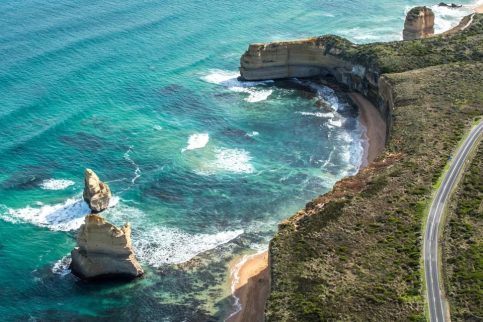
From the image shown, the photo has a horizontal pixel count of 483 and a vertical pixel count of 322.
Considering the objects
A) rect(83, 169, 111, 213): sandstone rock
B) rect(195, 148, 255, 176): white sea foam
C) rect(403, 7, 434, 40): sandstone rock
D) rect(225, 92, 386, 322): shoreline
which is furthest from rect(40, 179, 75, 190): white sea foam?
rect(403, 7, 434, 40): sandstone rock

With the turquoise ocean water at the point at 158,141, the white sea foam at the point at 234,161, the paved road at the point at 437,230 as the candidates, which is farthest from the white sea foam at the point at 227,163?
the paved road at the point at 437,230

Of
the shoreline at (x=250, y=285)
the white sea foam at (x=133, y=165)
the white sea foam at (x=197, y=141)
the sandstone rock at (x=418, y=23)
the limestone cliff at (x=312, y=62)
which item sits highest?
the sandstone rock at (x=418, y=23)

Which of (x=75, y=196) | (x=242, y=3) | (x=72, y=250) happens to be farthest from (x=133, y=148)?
(x=242, y=3)

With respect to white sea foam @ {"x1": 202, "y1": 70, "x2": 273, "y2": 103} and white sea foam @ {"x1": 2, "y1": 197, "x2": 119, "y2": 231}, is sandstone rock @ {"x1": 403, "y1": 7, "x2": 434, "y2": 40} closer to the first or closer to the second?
white sea foam @ {"x1": 202, "y1": 70, "x2": 273, "y2": 103}

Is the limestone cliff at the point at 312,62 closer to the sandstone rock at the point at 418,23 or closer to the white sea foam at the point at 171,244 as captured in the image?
the sandstone rock at the point at 418,23

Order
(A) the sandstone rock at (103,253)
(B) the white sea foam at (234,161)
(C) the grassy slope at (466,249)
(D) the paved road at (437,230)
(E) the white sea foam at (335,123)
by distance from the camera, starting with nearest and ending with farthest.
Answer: (C) the grassy slope at (466,249), (D) the paved road at (437,230), (A) the sandstone rock at (103,253), (B) the white sea foam at (234,161), (E) the white sea foam at (335,123)

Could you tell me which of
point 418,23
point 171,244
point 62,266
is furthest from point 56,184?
point 418,23
